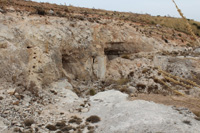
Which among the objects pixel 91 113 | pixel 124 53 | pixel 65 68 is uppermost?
pixel 124 53

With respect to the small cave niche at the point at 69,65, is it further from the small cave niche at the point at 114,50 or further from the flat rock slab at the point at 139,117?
the flat rock slab at the point at 139,117

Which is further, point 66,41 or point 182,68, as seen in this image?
point 182,68

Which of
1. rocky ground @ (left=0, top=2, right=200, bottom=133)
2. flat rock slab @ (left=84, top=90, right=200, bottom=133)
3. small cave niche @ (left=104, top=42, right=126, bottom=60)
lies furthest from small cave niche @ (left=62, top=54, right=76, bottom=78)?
flat rock slab @ (left=84, top=90, right=200, bottom=133)

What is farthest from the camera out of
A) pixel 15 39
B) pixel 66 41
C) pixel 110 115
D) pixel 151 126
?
pixel 66 41

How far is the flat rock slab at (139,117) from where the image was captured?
10.3 m

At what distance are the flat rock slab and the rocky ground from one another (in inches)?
2.0

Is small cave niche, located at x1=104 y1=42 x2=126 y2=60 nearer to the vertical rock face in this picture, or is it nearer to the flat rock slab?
the vertical rock face

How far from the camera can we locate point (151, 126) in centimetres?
1041

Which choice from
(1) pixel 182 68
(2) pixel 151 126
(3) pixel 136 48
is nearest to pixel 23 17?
(3) pixel 136 48

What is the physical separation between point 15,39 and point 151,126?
1168 centimetres

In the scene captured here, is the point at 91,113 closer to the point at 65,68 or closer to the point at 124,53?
the point at 65,68

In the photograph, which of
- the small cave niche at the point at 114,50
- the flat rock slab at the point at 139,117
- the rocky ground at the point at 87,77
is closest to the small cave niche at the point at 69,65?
the rocky ground at the point at 87,77

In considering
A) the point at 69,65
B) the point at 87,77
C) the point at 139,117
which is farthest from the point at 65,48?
the point at 139,117

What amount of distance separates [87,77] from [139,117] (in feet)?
29.2
